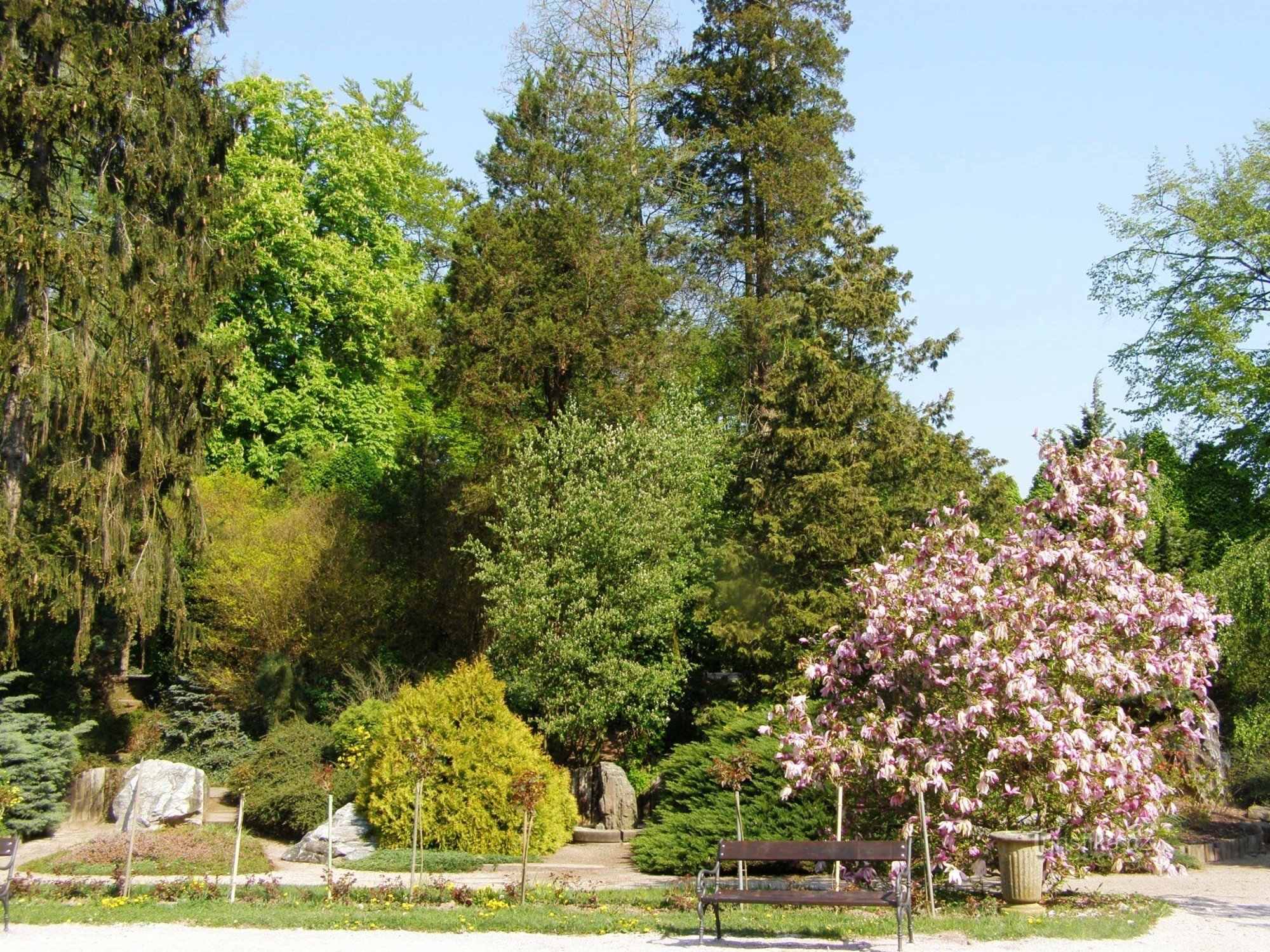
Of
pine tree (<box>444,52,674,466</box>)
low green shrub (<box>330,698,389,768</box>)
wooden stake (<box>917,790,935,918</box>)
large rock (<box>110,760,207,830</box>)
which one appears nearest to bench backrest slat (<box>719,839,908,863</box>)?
wooden stake (<box>917,790,935,918</box>)

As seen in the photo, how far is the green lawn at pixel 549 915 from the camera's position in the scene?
9992mm

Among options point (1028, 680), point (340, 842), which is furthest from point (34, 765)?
point (1028, 680)

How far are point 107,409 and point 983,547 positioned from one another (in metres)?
13.4

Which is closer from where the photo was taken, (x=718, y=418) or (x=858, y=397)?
(x=858, y=397)

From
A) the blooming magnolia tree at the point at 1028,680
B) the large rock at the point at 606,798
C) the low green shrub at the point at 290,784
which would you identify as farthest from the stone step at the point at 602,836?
the blooming magnolia tree at the point at 1028,680

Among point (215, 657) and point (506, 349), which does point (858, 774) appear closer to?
point (506, 349)

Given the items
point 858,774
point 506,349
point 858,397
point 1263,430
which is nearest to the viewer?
point 858,774

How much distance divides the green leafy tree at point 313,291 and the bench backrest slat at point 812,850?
20407 millimetres

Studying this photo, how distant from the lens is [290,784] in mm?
17484

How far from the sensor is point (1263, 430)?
24.9m

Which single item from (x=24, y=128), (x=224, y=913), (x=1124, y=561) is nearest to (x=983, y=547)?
(x=1124, y=561)

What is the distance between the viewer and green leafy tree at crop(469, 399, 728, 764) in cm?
1925

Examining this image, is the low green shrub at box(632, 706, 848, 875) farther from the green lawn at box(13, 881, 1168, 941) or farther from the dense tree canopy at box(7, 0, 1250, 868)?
the green lawn at box(13, 881, 1168, 941)

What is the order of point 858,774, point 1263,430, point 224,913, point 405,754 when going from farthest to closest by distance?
point 1263,430
point 405,754
point 858,774
point 224,913
